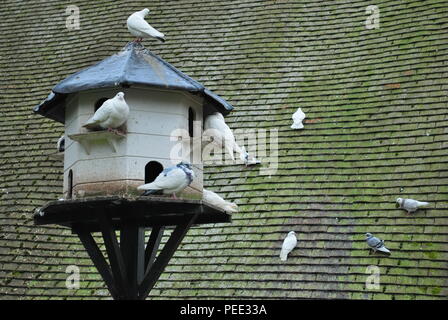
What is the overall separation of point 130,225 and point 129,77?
4.19 feet

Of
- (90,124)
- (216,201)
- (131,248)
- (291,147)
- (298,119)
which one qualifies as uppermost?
(298,119)

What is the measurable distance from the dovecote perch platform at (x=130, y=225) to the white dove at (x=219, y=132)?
0.62 m

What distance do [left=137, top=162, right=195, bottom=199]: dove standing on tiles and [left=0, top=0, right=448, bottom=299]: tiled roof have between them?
256cm

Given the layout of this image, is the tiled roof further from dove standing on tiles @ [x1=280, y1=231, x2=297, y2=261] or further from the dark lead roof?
the dark lead roof

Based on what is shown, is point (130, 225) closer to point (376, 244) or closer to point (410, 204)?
point (376, 244)

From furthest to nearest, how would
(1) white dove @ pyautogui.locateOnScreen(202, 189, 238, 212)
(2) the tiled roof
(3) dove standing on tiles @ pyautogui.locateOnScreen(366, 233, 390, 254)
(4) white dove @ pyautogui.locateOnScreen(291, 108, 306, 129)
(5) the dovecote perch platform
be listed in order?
(4) white dove @ pyautogui.locateOnScreen(291, 108, 306, 129) < (2) the tiled roof < (3) dove standing on tiles @ pyautogui.locateOnScreen(366, 233, 390, 254) < (1) white dove @ pyautogui.locateOnScreen(202, 189, 238, 212) < (5) the dovecote perch platform

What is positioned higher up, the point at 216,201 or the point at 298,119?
the point at 298,119

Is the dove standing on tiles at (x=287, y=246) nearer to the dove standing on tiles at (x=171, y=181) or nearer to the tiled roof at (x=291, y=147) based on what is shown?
the tiled roof at (x=291, y=147)

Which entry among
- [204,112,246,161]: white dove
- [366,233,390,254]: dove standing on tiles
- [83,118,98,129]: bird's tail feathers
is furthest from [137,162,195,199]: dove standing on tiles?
[366,233,390,254]: dove standing on tiles

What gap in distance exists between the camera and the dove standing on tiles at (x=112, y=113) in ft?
30.0

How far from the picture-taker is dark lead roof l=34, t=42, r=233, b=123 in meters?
9.45

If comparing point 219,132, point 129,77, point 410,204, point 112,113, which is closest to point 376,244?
point 410,204

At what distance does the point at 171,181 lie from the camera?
9.05 m

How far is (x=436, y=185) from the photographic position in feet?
38.4
